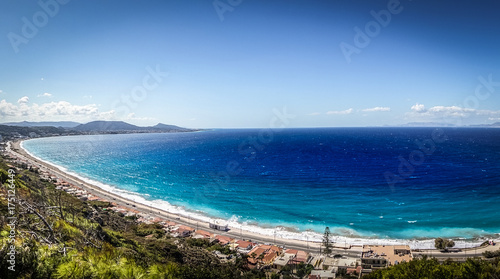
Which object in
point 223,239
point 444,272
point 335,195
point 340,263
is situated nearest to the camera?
point 444,272

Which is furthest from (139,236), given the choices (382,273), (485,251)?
(485,251)

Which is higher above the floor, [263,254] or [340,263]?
[340,263]

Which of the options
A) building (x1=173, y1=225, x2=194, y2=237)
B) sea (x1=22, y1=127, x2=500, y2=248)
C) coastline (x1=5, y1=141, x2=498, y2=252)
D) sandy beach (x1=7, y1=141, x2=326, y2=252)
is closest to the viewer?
coastline (x1=5, y1=141, x2=498, y2=252)

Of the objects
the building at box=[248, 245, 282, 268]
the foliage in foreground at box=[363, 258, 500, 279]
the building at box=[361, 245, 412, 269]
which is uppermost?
the foliage in foreground at box=[363, 258, 500, 279]

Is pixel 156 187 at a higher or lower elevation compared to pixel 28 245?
lower

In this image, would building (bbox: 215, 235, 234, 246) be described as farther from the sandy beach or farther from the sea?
the sea

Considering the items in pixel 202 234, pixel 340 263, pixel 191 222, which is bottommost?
pixel 191 222

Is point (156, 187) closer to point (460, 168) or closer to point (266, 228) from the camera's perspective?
point (266, 228)

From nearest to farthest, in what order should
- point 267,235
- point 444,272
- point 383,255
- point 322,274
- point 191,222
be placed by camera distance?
point 444,272 < point 322,274 < point 383,255 < point 267,235 < point 191,222

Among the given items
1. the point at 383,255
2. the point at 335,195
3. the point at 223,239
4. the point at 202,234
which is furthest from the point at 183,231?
the point at 335,195

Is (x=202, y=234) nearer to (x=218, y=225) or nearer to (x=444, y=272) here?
(x=218, y=225)

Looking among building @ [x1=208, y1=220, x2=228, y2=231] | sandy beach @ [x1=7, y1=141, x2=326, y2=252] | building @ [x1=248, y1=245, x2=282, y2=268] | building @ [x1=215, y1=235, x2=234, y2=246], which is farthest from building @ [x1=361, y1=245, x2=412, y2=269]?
building @ [x1=208, y1=220, x2=228, y2=231]
